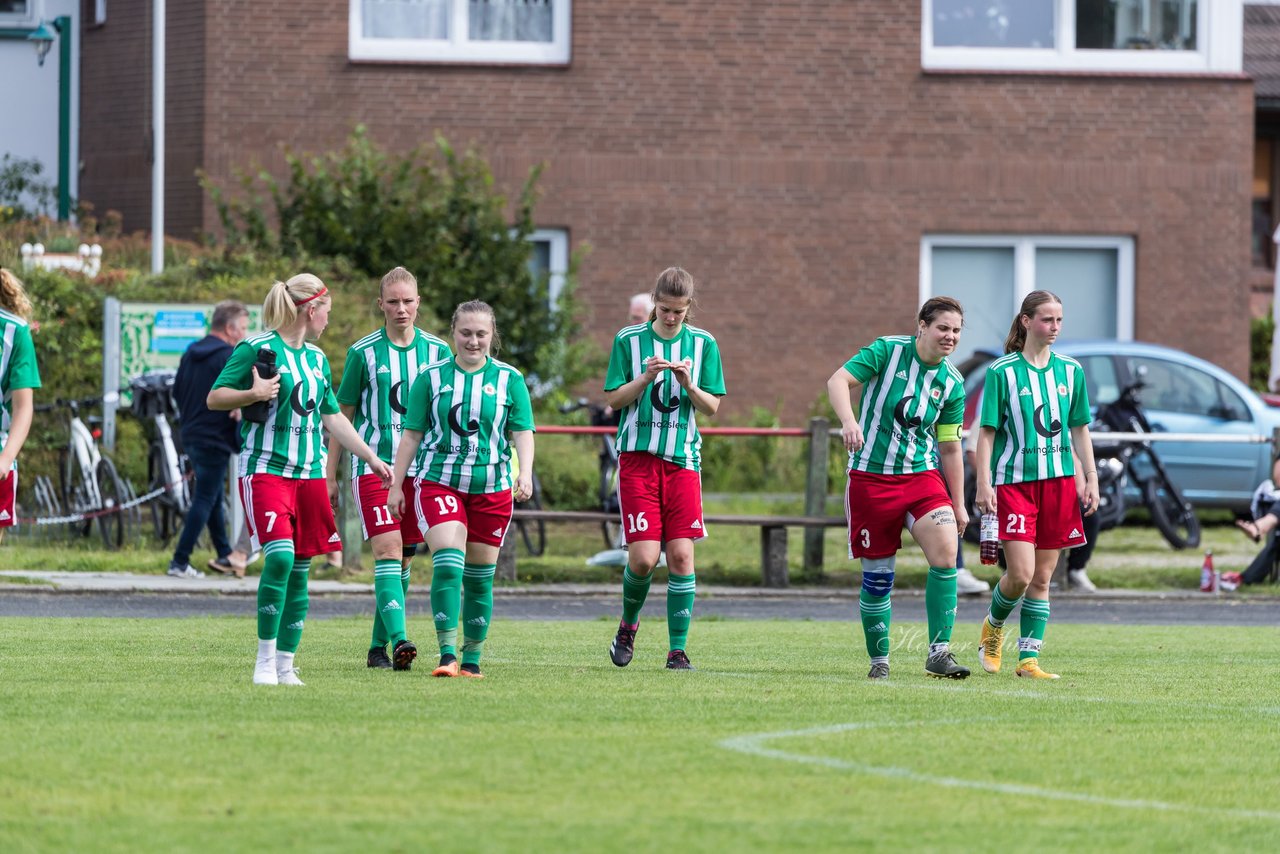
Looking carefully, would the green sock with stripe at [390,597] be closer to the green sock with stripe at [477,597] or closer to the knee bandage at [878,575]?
the green sock with stripe at [477,597]

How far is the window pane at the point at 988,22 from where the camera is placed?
79.0 feet

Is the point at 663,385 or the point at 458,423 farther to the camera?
the point at 663,385

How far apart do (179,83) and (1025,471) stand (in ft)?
52.3

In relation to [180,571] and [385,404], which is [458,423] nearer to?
[385,404]

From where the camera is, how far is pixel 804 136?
23734 millimetres

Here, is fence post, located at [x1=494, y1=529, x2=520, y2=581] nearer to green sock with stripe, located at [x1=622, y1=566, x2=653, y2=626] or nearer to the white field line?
green sock with stripe, located at [x1=622, y1=566, x2=653, y2=626]

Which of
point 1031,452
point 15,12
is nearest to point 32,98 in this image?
point 15,12

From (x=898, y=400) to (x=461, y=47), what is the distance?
48.6 ft

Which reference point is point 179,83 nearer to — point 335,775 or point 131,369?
point 131,369

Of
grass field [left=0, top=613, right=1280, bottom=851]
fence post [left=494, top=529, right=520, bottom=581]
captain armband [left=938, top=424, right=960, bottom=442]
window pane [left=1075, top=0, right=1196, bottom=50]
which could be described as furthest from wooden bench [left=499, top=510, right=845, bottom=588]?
window pane [left=1075, top=0, right=1196, bottom=50]

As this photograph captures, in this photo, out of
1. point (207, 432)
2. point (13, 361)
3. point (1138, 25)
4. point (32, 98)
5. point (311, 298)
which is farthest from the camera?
point (32, 98)

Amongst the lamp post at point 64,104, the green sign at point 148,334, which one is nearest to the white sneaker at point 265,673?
the green sign at point 148,334

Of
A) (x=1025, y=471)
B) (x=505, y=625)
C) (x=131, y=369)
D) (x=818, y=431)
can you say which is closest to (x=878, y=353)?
(x=1025, y=471)

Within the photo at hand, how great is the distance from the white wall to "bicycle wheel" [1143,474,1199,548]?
572 inches
